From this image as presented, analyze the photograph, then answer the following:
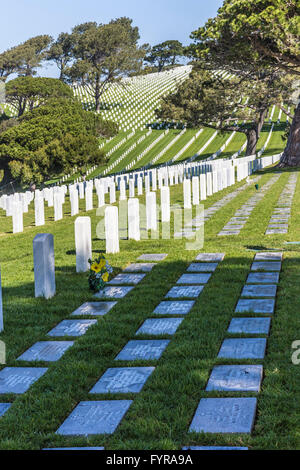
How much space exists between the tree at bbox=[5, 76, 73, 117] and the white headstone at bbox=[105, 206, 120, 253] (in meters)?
69.8

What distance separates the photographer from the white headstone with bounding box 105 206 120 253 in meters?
12.5

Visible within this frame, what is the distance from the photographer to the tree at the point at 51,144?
47.4m

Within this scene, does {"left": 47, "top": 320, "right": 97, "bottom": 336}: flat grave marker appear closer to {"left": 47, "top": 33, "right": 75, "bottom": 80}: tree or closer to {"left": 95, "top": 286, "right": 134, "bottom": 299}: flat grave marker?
{"left": 95, "top": 286, "right": 134, "bottom": 299}: flat grave marker

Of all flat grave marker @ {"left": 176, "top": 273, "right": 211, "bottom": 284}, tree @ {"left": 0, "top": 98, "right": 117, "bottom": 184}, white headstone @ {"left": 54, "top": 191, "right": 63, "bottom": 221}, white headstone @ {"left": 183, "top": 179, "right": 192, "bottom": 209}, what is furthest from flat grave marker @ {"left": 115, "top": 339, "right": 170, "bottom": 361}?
tree @ {"left": 0, "top": 98, "right": 117, "bottom": 184}

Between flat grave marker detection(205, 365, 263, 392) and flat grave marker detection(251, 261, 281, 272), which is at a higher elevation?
flat grave marker detection(205, 365, 263, 392)

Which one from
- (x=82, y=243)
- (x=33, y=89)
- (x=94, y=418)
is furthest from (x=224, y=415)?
(x=33, y=89)

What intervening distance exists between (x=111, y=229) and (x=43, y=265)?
3854 millimetres

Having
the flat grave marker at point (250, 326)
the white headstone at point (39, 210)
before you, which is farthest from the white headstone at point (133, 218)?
the flat grave marker at point (250, 326)

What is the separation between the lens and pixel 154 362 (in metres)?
6.07

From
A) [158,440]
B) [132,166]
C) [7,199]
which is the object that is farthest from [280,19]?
[132,166]

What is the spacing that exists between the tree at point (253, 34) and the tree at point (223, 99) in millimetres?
7627

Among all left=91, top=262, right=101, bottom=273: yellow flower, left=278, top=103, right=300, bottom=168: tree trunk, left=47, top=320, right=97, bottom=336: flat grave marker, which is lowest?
left=47, top=320, right=97, bottom=336: flat grave marker

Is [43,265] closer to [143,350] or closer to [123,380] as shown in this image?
[143,350]

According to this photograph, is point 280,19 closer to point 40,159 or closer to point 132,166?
point 40,159
